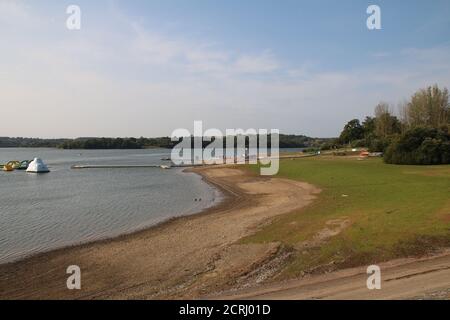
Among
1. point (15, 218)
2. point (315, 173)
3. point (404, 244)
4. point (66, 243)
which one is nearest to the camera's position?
point (404, 244)

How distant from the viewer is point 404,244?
13406mm

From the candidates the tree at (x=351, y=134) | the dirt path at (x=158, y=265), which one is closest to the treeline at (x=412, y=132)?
the tree at (x=351, y=134)

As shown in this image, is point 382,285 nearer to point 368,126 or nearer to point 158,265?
point 158,265

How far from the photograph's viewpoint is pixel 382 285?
9.62 meters

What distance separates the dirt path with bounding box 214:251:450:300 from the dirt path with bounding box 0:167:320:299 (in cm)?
129

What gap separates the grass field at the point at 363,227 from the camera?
12.7m

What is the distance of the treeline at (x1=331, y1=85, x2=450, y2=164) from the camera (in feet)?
162

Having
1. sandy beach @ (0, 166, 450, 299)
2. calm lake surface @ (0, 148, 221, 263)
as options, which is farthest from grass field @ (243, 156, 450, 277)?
calm lake surface @ (0, 148, 221, 263)

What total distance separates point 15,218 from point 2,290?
14544 mm

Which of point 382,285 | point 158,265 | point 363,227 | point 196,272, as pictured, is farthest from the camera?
point 363,227

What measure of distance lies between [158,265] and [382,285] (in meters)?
7.53

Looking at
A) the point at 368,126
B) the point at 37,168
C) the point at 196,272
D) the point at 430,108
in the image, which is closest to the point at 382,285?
the point at 196,272
